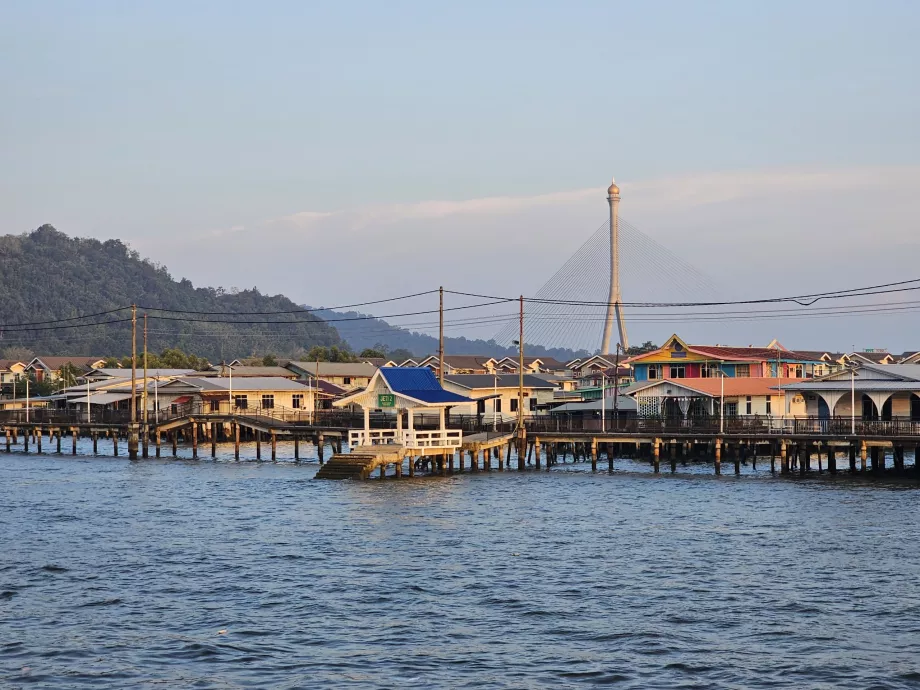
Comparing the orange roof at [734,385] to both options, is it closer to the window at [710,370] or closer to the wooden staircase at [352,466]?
the window at [710,370]

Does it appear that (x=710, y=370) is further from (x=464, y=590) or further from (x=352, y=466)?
(x=464, y=590)

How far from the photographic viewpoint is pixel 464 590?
31.5 meters

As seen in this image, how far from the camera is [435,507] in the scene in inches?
1919

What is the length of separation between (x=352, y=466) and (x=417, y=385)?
7679mm

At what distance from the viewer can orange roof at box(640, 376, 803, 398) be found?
2953 inches

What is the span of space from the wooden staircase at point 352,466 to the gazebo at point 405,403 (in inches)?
71.2

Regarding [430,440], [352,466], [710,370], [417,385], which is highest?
[710,370]

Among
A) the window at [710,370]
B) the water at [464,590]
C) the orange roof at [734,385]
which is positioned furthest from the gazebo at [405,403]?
the window at [710,370]

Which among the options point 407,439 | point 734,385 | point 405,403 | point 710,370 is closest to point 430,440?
point 407,439

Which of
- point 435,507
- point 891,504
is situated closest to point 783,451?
point 891,504

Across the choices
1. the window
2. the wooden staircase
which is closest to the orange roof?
the window

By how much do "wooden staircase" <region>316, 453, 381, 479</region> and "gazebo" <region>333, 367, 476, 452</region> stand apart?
1810 mm

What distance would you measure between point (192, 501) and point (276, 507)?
17.6ft

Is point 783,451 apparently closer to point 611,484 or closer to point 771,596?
A: point 611,484
